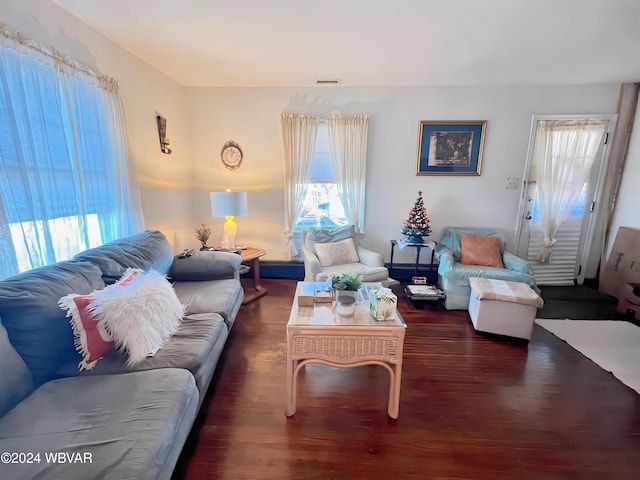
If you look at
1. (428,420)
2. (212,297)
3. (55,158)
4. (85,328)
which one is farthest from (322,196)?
(85,328)

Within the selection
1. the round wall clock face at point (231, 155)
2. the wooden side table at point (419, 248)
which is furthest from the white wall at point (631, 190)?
the round wall clock face at point (231, 155)

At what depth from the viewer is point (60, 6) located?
195 centimetres

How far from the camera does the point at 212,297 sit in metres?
2.25

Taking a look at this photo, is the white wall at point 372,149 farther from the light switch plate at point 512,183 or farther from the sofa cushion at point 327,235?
the sofa cushion at point 327,235

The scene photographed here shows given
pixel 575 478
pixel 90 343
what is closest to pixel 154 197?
pixel 90 343

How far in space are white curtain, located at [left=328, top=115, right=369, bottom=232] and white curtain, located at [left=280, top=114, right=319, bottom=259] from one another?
0.27 metres

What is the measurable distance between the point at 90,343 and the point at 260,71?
2.96 m

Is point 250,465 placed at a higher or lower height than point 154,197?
lower

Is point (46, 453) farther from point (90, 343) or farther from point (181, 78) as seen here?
point (181, 78)

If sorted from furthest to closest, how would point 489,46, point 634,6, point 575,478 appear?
point 489,46 < point 634,6 < point 575,478

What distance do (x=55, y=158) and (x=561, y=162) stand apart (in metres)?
5.06

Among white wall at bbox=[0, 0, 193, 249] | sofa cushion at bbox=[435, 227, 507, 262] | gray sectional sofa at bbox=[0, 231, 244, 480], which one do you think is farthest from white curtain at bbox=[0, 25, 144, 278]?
sofa cushion at bbox=[435, 227, 507, 262]

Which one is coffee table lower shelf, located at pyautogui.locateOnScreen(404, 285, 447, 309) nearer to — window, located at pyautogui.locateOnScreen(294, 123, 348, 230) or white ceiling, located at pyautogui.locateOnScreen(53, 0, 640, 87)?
window, located at pyautogui.locateOnScreen(294, 123, 348, 230)

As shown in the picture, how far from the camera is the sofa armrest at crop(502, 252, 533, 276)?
3.11m
